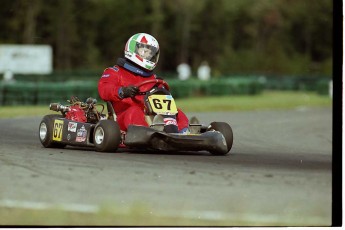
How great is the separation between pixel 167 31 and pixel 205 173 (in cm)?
5936

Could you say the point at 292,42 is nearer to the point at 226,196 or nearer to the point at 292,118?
the point at 292,118

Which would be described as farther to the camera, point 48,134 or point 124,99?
point 48,134

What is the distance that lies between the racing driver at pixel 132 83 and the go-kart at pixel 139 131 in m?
0.10

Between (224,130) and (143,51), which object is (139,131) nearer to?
(224,130)

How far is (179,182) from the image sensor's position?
26.3ft

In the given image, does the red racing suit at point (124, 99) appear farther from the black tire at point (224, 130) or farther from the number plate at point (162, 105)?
the black tire at point (224, 130)

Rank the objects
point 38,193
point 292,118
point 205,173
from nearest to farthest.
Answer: point 38,193 < point 205,173 < point 292,118

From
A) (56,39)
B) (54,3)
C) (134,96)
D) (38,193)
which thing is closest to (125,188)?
(38,193)

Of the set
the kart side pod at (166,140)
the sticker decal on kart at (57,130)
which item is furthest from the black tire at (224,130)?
the sticker decal on kart at (57,130)

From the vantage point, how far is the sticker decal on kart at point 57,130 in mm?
10977

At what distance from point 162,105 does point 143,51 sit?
85 cm

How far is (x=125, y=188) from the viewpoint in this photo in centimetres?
765

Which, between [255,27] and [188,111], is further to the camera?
[255,27]

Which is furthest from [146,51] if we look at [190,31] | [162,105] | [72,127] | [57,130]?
[190,31]
